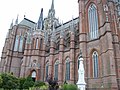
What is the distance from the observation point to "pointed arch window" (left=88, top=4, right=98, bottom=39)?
29.1 m

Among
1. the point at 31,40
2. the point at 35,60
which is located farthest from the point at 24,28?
the point at 35,60

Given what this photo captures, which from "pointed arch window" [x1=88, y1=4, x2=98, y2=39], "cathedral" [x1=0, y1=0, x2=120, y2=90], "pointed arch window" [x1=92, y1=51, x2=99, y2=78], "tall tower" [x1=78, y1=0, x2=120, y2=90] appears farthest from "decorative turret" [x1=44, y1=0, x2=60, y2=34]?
"pointed arch window" [x1=92, y1=51, x2=99, y2=78]

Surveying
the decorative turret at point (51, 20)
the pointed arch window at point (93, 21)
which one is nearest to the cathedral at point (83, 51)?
the pointed arch window at point (93, 21)

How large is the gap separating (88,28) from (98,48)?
5375 millimetres

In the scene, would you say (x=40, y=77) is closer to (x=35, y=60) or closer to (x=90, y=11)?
(x=35, y=60)

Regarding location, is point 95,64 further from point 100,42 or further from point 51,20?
point 51,20

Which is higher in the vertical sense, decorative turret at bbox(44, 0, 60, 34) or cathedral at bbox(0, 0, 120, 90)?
decorative turret at bbox(44, 0, 60, 34)

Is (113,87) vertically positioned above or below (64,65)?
below

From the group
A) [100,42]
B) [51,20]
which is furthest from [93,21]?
[51,20]

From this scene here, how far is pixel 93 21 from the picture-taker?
30.2 meters

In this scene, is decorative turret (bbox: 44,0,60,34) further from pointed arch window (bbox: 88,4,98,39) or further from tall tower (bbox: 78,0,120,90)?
tall tower (bbox: 78,0,120,90)

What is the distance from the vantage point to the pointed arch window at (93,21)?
2912 cm

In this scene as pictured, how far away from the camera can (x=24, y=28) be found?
50.4m

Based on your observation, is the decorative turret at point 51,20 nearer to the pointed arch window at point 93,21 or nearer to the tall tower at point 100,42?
the pointed arch window at point 93,21
